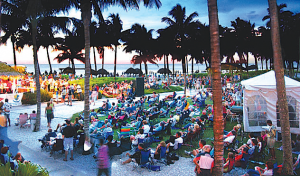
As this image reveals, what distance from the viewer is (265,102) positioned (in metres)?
11.9

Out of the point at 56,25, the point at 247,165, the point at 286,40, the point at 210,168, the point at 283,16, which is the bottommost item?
the point at 247,165

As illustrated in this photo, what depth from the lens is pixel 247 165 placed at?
7.92 m

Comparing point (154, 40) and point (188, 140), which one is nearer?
point (188, 140)

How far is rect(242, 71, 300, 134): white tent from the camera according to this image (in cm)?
1097

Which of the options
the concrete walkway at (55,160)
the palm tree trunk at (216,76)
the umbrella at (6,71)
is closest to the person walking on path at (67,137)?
the concrete walkway at (55,160)

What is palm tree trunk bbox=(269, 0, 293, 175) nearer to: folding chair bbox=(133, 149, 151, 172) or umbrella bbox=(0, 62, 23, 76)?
folding chair bbox=(133, 149, 151, 172)

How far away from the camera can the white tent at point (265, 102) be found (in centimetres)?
1097

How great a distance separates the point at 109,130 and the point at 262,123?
25.9 feet

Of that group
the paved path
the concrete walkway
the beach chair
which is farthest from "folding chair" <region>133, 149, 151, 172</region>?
the beach chair

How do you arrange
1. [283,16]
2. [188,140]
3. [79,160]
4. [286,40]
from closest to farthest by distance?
1. [79,160]
2. [188,140]
3. [286,40]
4. [283,16]

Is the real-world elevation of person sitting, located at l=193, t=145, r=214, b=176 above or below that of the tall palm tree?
below

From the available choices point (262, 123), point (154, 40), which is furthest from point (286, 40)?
point (262, 123)

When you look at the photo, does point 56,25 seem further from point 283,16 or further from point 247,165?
point 283,16

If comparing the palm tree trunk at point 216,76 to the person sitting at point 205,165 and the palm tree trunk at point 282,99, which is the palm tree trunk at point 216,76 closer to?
the person sitting at point 205,165
